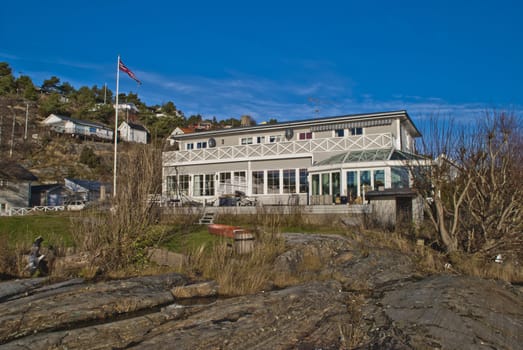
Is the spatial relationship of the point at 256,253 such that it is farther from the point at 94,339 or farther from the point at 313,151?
the point at 313,151

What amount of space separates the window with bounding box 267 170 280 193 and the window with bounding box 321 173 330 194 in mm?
4510

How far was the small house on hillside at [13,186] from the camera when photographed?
31.3 metres

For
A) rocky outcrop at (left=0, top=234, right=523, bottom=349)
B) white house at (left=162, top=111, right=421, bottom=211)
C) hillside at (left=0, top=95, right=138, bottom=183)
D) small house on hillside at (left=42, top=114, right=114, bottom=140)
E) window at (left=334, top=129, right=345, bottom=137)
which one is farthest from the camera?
small house on hillside at (left=42, top=114, right=114, bottom=140)

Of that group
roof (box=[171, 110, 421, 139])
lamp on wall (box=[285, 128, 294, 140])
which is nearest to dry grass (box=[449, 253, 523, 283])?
roof (box=[171, 110, 421, 139])

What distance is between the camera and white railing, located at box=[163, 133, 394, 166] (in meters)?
24.6

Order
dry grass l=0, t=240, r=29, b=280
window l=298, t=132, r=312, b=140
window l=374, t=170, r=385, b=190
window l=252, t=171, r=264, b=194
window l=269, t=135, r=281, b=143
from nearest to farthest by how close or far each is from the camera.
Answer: dry grass l=0, t=240, r=29, b=280
window l=374, t=170, r=385, b=190
window l=252, t=171, r=264, b=194
window l=298, t=132, r=312, b=140
window l=269, t=135, r=281, b=143

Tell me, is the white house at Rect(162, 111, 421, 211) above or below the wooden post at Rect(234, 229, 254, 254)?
above

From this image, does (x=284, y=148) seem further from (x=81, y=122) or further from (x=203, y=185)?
(x=81, y=122)

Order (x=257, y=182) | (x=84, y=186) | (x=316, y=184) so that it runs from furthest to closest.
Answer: (x=84, y=186) < (x=257, y=182) < (x=316, y=184)

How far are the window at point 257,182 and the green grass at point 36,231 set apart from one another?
13.0 metres

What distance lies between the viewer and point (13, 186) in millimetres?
32312

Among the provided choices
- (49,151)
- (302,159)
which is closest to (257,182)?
(302,159)

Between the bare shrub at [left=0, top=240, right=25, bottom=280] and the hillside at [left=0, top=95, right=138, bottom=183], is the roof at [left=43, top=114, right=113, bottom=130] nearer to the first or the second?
the hillside at [left=0, top=95, right=138, bottom=183]

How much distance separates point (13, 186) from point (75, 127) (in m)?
29.9
